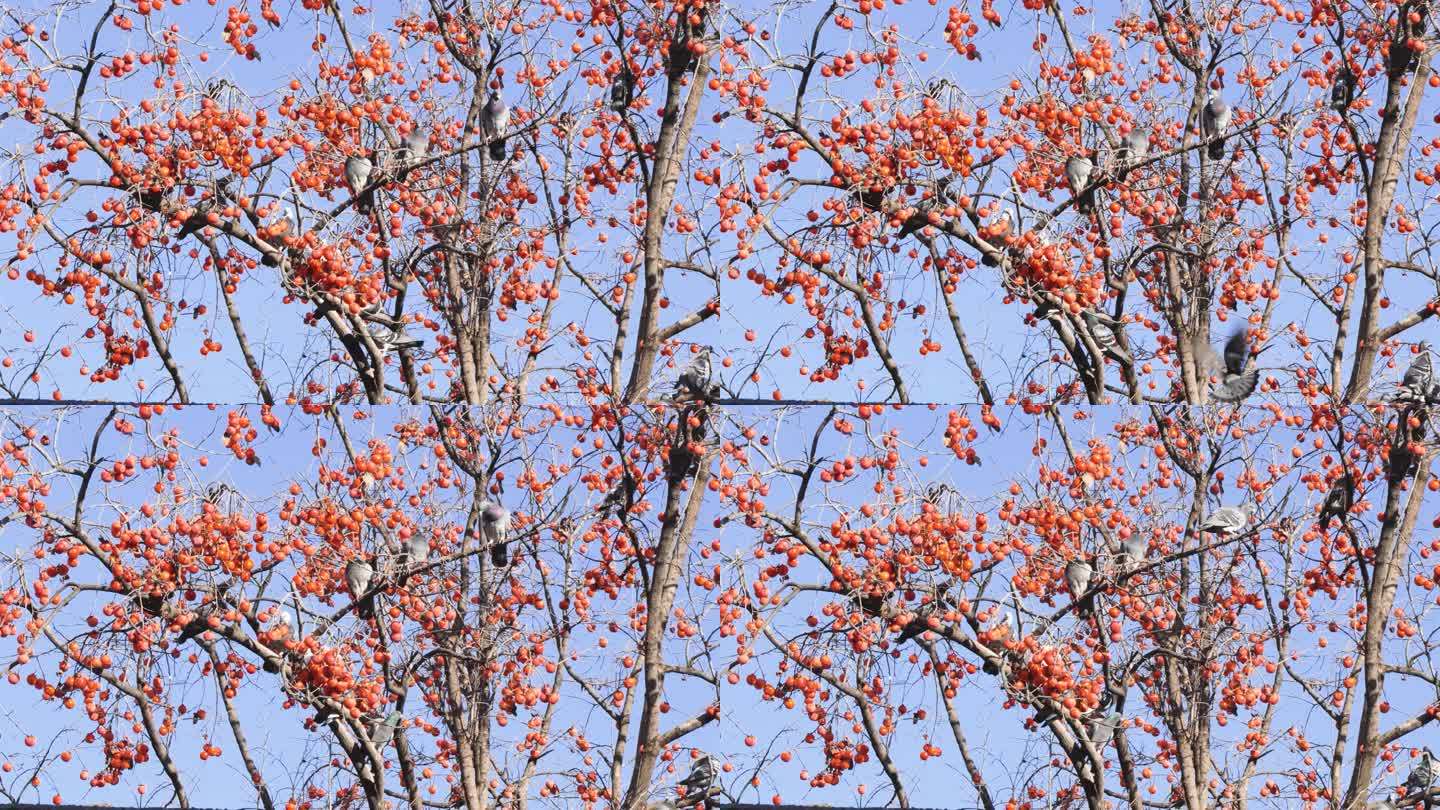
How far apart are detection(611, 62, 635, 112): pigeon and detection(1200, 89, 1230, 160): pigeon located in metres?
3.07

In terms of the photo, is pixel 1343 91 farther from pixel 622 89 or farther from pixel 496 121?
pixel 496 121

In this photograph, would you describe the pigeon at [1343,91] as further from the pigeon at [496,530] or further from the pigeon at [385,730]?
the pigeon at [385,730]

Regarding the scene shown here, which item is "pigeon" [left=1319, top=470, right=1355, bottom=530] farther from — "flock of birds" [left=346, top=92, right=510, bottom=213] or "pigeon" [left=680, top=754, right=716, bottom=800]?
"flock of birds" [left=346, top=92, right=510, bottom=213]

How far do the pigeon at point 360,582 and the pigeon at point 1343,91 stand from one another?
18.5ft

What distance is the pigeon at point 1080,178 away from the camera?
736 cm

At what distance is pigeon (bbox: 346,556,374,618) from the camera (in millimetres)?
6832

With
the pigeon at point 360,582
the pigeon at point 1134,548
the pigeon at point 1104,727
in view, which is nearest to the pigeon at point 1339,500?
the pigeon at point 1134,548

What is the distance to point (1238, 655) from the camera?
7.20 metres

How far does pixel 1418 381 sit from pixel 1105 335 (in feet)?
5.30

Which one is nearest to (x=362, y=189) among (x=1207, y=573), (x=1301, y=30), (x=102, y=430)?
(x=102, y=430)

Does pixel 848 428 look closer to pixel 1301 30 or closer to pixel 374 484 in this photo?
pixel 374 484

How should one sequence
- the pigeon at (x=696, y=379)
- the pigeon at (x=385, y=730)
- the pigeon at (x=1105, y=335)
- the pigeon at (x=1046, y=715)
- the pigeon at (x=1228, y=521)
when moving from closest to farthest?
1. the pigeon at (x=1046, y=715)
2. the pigeon at (x=385, y=730)
3. the pigeon at (x=696, y=379)
4. the pigeon at (x=1228, y=521)
5. the pigeon at (x=1105, y=335)

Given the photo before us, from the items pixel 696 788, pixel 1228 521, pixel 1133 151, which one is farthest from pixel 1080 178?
pixel 696 788

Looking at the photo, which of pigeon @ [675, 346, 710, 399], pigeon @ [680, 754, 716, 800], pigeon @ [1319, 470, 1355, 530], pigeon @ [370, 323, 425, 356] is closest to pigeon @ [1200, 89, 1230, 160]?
pigeon @ [1319, 470, 1355, 530]
